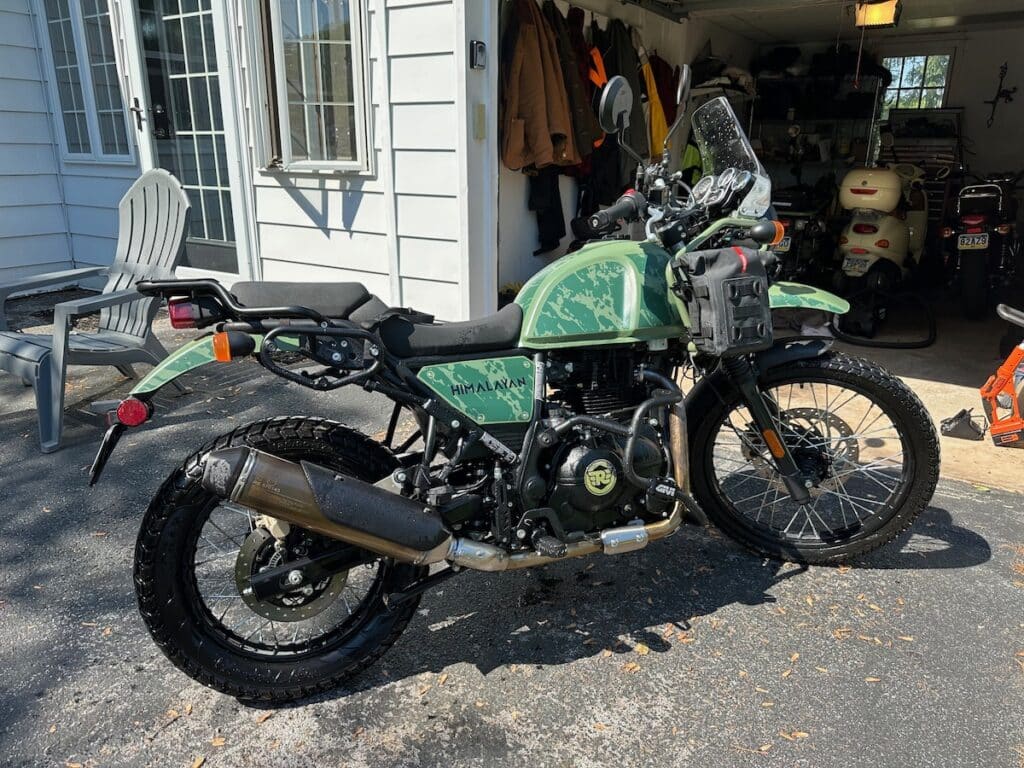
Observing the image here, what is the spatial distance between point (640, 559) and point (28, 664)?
6.07ft

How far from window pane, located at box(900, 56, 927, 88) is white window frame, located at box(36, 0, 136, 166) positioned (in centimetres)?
852

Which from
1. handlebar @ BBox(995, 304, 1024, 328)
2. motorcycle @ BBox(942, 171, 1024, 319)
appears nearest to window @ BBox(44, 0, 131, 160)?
handlebar @ BBox(995, 304, 1024, 328)

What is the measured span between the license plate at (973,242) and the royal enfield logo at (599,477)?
4.46 meters

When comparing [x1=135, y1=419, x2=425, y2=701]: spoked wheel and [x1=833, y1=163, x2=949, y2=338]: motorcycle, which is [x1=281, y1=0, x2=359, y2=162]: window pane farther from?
[x1=833, y1=163, x2=949, y2=338]: motorcycle

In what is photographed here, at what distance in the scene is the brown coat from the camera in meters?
4.68

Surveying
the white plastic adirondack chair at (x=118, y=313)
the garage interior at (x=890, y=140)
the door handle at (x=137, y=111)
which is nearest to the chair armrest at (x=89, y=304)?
the white plastic adirondack chair at (x=118, y=313)

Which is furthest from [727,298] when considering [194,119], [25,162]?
[25,162]

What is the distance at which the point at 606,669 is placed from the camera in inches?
81.0

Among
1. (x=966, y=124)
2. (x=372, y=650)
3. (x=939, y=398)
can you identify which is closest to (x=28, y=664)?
(x=372, y=650)

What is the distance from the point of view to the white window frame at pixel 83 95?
5.97m

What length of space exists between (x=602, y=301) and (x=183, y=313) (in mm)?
1039

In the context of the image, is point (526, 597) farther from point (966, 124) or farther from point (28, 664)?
point (966, 124)

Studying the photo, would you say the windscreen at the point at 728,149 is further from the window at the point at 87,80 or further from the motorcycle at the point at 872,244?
the window at the point at 87,80

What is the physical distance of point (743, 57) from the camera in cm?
843
